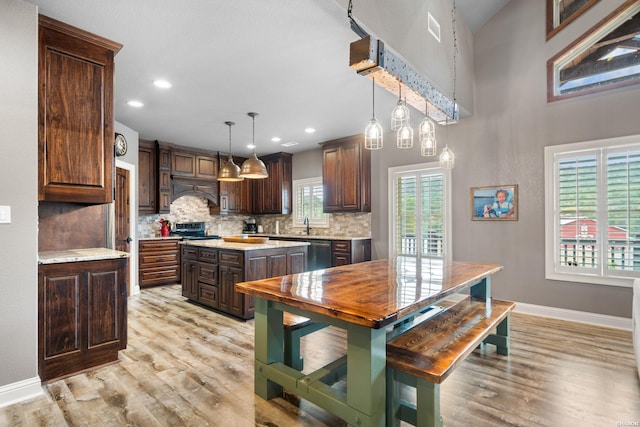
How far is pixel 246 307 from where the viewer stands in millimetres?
3850

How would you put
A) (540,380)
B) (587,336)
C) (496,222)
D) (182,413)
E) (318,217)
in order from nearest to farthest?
(182,413) < (540,380) < (587,336) < (496,222) < (318,217)

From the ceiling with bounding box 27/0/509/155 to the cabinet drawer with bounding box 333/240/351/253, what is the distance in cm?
192

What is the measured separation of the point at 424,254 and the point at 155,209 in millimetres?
4924

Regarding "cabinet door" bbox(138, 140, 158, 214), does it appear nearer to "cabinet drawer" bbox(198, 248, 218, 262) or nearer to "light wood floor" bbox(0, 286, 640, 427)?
"cabinet drawer" bbox(198, 248, 218, 262)

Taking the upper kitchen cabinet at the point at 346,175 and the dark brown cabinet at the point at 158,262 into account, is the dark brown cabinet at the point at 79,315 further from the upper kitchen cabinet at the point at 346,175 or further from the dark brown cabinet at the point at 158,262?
the upper kitchen cabinet at the point at 346,175

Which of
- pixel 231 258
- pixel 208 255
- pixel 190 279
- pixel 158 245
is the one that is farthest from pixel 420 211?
pixel 158 245

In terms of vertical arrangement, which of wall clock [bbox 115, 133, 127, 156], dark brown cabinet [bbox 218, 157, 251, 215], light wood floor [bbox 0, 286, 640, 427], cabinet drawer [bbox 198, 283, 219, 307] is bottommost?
light wood floor [bbox 0, 286, 640, 427]

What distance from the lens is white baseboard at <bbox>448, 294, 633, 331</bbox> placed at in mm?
3504

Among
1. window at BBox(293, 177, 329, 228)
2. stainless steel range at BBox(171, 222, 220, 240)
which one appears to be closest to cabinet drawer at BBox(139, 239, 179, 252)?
stainless steel range at BBox(171, 222, 220, 240)

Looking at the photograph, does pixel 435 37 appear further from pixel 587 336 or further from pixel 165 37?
pixel 587 336

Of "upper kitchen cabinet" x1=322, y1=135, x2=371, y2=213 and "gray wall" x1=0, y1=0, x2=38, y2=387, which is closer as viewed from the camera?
"gray wall" x1=0, y1=0, x2=38, y2=387

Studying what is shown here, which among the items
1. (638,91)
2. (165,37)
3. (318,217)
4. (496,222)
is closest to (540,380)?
(496,222)

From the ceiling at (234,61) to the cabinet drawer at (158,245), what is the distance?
1.96 metres

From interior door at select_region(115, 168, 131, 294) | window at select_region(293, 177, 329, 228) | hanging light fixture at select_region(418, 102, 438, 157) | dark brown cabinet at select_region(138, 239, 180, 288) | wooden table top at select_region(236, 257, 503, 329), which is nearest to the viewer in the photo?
wooden table top at select_region(236, 257, 503, 329)
